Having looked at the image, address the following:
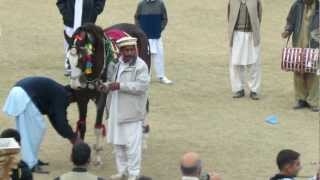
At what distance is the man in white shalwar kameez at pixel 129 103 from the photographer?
11.6 m

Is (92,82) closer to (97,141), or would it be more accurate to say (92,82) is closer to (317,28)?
(97,141)

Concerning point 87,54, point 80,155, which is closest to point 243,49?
point 87,54

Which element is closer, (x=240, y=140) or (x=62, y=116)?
(x=62, y=116)

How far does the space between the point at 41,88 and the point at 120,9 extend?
39.2 ft

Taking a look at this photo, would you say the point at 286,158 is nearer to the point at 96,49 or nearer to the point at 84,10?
the point at 96,49

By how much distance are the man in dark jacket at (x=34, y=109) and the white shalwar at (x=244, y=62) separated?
4.77 m

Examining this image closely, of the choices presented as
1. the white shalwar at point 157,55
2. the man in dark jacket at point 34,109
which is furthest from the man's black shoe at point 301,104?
the man in dark jacket at point 34,109

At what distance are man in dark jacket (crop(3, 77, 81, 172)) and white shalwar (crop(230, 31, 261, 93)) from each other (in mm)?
4769

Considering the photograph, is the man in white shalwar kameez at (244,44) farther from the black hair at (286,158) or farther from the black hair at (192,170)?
the black hair at (192,170)

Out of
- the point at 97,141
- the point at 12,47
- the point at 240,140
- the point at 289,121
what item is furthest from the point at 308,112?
the point at 12,47

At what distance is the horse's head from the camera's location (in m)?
12.0

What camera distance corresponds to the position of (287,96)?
16.6 meters

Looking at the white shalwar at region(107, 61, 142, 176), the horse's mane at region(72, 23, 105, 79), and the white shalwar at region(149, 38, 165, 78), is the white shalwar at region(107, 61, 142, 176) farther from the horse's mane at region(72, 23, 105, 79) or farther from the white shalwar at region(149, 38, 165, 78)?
the white shalwar at region(149, 38, 165, 78)

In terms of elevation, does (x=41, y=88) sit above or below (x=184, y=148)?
above
